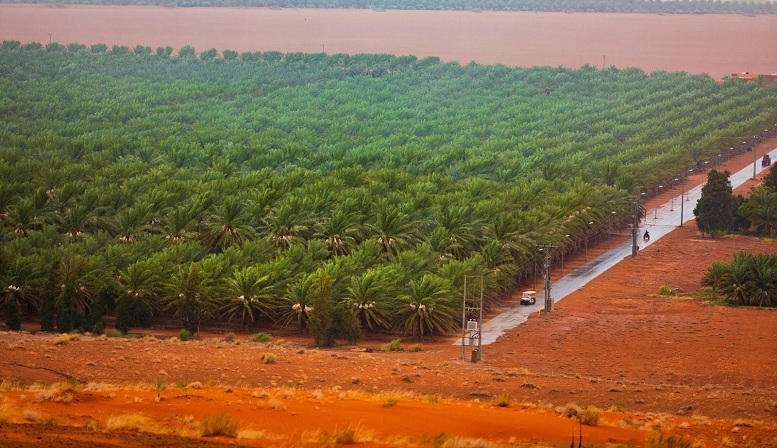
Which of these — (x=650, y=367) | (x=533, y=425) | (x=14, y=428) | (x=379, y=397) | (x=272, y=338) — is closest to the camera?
(x=14, y=428)

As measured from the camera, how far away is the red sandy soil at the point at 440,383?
28594mm

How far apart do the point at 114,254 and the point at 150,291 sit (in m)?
4.87

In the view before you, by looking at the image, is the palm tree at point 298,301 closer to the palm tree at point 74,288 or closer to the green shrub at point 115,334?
the green shrub at point 115,334

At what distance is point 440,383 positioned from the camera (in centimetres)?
4225

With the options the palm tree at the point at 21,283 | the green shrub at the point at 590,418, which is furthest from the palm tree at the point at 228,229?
the green shrub at the point at 590,418

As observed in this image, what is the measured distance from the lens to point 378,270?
5722cm

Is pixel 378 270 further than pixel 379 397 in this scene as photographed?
Yes

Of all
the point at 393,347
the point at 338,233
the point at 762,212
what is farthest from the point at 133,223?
the point at 762,212

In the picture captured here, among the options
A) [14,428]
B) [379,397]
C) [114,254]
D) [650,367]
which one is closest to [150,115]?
[114,254]

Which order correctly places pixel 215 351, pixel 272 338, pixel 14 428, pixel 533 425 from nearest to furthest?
1. pixel 14 428
2. pixel 533 425
3. pixel 215 351
4. pixel 272 338

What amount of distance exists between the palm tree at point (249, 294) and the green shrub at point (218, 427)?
27.7 m

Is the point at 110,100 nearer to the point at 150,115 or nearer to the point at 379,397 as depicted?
the point at 150,115

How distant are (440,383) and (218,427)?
16.3 m

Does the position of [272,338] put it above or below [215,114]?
below
